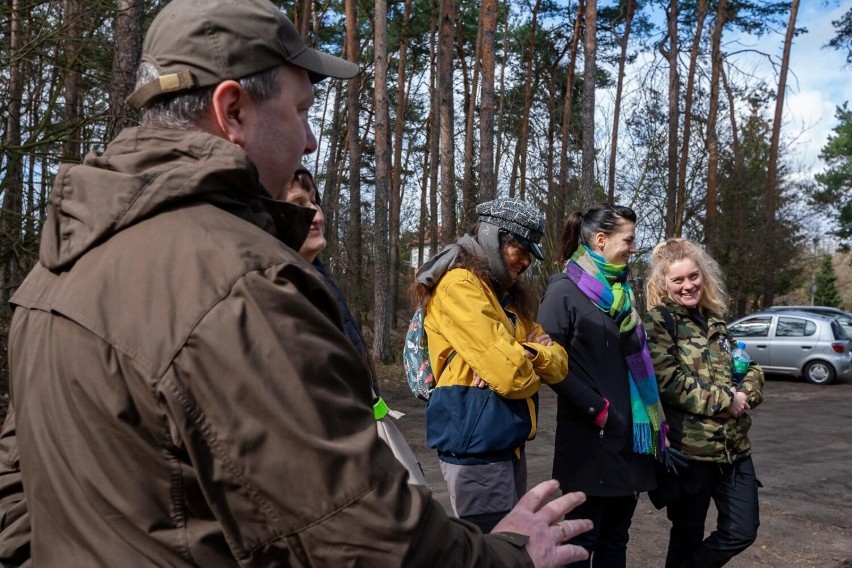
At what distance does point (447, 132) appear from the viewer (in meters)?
17.1

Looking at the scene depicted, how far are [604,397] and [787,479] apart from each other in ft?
16.3

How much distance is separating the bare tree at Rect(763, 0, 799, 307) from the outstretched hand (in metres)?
26.2

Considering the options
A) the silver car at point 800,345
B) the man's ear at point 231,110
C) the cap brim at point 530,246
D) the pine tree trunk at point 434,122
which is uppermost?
the pine tree trunk at point 434,122

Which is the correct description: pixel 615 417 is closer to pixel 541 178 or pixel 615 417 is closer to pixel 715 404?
pixel 715 404

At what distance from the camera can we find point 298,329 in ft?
3.62

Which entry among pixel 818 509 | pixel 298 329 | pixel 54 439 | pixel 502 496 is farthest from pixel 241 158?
pixel 818 509

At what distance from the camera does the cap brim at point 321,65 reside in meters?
1.45

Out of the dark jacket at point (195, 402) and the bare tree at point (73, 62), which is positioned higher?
the bare tree at point (73, 62)

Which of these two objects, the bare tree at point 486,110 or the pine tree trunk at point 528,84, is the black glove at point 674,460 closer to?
the bare tree at point 486,110

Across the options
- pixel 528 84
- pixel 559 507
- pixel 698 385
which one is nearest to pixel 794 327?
pixel 528 84

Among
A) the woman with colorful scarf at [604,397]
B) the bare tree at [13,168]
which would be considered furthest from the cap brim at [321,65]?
the bare tree at [13,168]

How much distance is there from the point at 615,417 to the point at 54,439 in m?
3.32

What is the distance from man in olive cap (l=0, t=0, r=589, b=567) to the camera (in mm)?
1058

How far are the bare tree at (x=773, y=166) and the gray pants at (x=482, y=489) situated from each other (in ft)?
80.4
